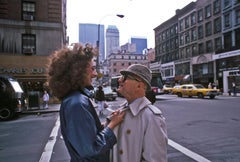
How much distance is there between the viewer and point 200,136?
8055mm

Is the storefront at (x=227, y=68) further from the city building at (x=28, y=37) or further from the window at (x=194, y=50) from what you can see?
the city building at (x=28, y=37)

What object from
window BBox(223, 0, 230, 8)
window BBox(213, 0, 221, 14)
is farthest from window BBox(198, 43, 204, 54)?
window BBox(223, 0, 230, 8)

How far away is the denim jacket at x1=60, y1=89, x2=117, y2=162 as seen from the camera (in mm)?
1876

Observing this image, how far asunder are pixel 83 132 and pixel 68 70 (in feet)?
1.86

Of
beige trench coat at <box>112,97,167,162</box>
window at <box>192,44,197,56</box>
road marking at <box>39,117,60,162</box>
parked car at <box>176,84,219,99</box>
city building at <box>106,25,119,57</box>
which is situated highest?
city building at <box>106,25,119,57</box>

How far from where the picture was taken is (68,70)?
7.11ft

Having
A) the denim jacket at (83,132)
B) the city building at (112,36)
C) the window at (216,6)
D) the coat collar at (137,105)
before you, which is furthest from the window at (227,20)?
the denim jacket at (83,132)

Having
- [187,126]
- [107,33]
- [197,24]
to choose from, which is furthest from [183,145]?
[107,33]

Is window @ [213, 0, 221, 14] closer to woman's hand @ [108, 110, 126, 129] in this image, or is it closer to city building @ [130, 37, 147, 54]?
woman's hand @ [108, 110, 126, 129]

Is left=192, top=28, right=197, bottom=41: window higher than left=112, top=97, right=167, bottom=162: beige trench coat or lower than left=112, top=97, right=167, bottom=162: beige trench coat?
higher

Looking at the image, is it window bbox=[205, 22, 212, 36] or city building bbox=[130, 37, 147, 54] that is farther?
city building bbox=[130, 37, 147, 54]

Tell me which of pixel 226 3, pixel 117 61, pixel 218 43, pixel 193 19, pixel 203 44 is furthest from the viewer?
pixel 117 61

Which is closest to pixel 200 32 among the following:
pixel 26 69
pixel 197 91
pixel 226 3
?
pixel 226 3

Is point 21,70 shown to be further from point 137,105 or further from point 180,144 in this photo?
point 137,105
